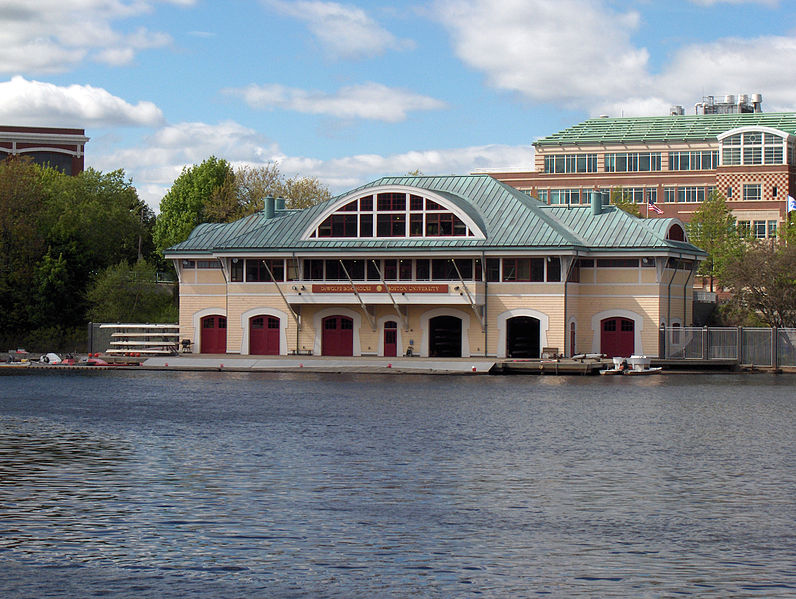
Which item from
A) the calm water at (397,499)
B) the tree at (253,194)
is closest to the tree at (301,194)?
the tree at (253,194)

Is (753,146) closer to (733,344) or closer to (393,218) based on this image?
(733,344)

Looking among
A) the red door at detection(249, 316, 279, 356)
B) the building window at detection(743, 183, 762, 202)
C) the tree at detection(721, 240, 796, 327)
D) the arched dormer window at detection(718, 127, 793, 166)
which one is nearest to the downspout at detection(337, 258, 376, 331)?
the red door at detection(249, 316, 279, 356)

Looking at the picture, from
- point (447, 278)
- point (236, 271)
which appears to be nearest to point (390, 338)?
point (447, 278)

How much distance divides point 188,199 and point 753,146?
59.9 m

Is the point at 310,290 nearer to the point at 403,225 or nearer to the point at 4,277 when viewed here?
the point at 403,225

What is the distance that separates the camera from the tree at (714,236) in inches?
4139

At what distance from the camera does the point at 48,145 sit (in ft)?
539

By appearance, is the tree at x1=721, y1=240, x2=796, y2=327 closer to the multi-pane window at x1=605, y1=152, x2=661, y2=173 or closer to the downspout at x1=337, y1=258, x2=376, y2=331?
the downspout at x1=337, y1=258, x2=376, y2=331

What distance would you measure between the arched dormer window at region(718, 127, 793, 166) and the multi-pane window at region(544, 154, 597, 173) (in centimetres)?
1489

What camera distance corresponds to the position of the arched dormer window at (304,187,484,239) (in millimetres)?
80250

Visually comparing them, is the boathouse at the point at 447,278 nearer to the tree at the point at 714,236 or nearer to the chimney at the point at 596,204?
the chimney at the point at 596,204

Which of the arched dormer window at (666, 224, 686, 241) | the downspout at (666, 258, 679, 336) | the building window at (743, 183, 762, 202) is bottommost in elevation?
the downspout at (666, 258, 679, 336)

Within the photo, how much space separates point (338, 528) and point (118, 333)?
63.5 meters

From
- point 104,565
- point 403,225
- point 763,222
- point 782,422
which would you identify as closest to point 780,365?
point 403,225
